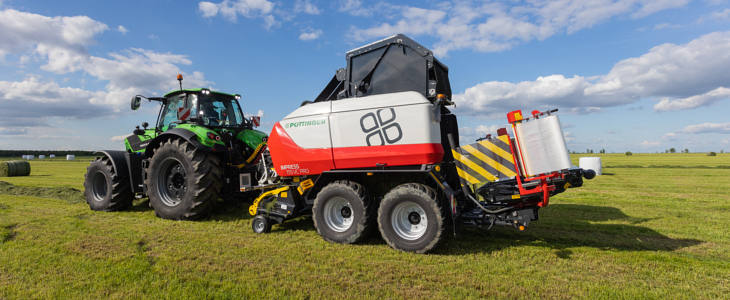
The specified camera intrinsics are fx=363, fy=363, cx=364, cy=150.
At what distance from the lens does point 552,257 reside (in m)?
4.59

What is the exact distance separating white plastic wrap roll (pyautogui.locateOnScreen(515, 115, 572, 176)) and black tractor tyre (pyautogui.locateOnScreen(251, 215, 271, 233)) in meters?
4.10

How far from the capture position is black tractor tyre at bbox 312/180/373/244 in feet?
17.0

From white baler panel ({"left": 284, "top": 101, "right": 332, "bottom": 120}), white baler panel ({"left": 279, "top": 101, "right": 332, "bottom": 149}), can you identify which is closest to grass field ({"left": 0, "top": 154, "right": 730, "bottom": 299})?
white baler panel ({"left": 279, "top": 101, "right": 332, "bottom": 149})

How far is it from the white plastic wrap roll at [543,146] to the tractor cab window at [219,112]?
634 centimetres

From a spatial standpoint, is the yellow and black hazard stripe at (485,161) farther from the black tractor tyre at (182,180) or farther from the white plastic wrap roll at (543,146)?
the black tractor tyre at (182,180)

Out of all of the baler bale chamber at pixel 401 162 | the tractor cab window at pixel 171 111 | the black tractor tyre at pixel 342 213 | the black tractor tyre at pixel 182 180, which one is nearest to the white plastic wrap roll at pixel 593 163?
the baler bale chamber at pixel 401 162

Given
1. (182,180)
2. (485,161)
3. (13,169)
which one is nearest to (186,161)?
(182,180)

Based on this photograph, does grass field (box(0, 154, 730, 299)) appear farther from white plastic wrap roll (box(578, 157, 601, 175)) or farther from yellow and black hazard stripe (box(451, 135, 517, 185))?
white plastic wrap roll (box(578, 157, 601, 175))

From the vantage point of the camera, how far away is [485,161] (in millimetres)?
5039

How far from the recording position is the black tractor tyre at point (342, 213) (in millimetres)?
5184

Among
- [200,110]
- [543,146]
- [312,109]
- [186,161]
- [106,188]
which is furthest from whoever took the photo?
[106,188]

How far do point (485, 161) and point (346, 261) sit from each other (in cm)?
233

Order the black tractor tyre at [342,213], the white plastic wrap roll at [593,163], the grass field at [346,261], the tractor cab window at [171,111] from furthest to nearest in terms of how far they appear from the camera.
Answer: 1. the white plastic wrap roll at [593,163]
2. the tractor cab window at [171,111]
3. the black tractor tyre at [342,213]
4. the grass field at [346,261]

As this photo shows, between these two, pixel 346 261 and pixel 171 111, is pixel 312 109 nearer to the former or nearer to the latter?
pixel 346 261
